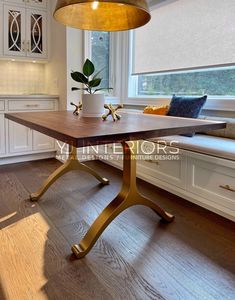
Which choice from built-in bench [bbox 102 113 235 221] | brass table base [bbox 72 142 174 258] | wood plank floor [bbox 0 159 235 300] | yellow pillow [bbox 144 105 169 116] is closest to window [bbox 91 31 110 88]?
yellow pillow [bbox 144 105 169 116]

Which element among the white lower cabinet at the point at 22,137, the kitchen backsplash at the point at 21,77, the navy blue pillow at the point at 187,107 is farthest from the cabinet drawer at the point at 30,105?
the navy blue pillow at the point at 187,107

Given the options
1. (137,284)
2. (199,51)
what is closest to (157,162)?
(199,51)

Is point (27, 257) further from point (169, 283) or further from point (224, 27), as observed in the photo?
point (224, 27)

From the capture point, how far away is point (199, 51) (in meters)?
2.82

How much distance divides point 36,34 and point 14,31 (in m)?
0.29

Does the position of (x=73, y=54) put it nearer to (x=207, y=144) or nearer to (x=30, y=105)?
(x=30, y=105)

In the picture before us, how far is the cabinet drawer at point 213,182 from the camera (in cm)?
198

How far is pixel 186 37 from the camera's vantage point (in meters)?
2.98

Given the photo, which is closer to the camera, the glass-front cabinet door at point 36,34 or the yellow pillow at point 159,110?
the yellow pillow at point 159,110

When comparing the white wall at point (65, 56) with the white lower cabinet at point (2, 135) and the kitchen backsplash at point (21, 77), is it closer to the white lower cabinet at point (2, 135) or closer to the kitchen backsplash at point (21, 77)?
the kitchen backsplash at point (21, 77)

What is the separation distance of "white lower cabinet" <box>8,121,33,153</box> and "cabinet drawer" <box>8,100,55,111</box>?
0.20m

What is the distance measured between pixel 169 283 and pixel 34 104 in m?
2.90

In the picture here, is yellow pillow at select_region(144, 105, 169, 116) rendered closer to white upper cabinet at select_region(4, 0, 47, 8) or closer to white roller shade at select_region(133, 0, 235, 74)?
white roller shade at select_region(133, 0, 235, 74)

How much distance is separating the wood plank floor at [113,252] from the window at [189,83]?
1.21 metres
